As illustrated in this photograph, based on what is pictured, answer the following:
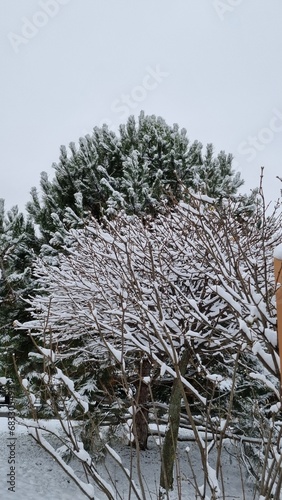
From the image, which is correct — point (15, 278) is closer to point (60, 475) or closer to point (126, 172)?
point (126, 172)

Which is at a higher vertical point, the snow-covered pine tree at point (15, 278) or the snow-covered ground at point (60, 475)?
the snow-covered pine tree at point (15, 278)

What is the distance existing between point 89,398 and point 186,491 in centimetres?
209

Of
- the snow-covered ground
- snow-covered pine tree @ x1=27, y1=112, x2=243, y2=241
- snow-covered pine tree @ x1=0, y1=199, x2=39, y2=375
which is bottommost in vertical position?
the snow-covered ground

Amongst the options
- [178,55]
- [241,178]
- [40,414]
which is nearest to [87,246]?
[40,414]

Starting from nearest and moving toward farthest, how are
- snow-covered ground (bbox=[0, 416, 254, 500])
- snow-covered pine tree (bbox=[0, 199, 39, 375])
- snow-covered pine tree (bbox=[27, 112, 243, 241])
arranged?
snow-covered ground (bbox=[0, 416, 254, 500]) → snow-covered pine tree (bbox=[0, 199, 39, 375]) → snow-covered pine tree (bbox=[27, 112, 243, 241])

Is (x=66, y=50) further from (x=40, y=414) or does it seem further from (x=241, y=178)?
(x=40, y=414)

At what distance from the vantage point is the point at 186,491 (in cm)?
745

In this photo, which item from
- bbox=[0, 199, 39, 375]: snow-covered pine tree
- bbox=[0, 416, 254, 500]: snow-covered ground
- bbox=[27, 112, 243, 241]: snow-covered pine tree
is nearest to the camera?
bbox=[0, 416, 254, 500]: snow-covered ground

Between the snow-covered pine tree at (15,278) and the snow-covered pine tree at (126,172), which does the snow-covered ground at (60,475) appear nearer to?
the snow-covered pine tree at (15,278)

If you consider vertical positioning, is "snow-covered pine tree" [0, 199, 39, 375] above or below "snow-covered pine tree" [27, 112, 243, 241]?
below

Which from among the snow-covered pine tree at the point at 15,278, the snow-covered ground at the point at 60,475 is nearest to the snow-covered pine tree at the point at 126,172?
the snow-covered pine tree at the point at 15,278

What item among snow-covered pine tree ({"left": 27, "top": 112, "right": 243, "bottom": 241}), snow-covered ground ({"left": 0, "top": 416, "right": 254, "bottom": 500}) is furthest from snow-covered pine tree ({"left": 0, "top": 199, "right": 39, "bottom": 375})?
snow-covered ground ({"left": 0, "top": 416, "right": 254, "bottom": 500})

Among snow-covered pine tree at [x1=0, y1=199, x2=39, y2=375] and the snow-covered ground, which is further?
snow-covered pine tree at [x1=0, y1=199, x2=39, y2=375]

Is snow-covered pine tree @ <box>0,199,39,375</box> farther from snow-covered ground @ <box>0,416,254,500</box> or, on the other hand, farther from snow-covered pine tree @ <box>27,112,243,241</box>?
snow-covered ground @ <box>0,416,254,500</box>
